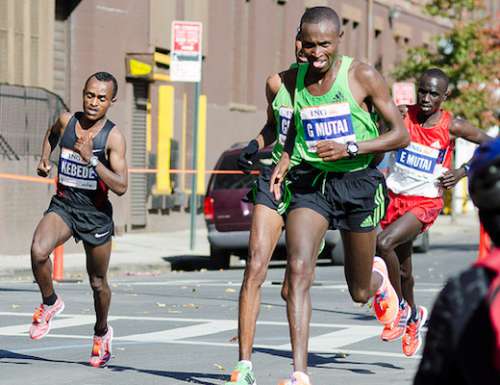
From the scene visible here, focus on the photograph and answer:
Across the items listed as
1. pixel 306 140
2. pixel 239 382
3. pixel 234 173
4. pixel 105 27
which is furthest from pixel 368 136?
pixel 105 27

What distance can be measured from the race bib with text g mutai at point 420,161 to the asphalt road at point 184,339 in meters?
1.26

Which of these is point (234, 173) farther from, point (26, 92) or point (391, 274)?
point (391, 274)

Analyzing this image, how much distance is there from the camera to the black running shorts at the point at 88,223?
31.1 feet

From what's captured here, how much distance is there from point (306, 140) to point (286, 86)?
37cm

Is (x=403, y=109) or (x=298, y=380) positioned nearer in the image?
(x=298, y=380)

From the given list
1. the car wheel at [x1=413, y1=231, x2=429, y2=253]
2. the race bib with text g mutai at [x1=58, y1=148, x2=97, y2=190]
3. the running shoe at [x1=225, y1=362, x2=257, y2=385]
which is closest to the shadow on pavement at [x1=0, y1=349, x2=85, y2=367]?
the race bib with text g mutai at [x1=58, y1=148, x2=97, y2=190]

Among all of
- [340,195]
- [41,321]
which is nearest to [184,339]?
[41,321]

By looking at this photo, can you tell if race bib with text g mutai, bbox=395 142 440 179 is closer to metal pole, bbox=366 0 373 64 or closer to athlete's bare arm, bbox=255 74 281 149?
athlete's bare arm, bbox=255 74 281 149

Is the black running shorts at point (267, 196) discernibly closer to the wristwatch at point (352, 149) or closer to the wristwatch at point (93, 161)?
the wristwatch at point (352, 149)

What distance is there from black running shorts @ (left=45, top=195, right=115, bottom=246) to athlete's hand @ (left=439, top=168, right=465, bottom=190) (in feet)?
9.06

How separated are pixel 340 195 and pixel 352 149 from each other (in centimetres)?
32

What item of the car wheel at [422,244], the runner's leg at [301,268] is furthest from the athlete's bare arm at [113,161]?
the car wheel at [422,244]

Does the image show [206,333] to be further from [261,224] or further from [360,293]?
Result: [261,224]

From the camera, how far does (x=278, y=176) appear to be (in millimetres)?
8047
